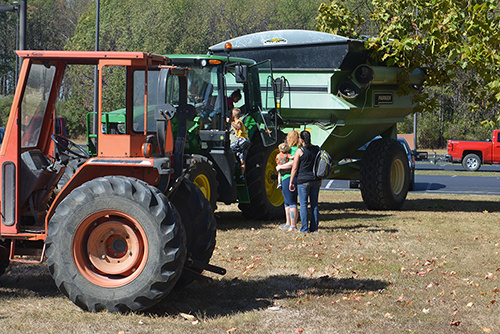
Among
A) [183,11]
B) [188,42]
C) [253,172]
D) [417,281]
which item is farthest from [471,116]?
[417,281]

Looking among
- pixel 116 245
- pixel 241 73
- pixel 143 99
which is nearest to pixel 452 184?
pixel 241 73

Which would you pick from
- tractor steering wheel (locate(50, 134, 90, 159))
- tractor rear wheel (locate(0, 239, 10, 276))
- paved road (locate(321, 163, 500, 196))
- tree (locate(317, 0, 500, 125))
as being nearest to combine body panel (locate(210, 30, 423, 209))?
tree (locate(317, 0, 500, 125))

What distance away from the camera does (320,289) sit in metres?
7.79

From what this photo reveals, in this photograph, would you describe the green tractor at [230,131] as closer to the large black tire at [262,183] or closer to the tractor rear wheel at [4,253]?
the large black tire at [262,183]

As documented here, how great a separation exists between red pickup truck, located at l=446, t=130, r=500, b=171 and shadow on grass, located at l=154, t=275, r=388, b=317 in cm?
2701

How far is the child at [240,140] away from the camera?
12.5 meters

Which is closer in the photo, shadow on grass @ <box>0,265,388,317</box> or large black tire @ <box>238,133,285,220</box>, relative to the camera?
shadow on grass @ <box>0,265,388,317</box>

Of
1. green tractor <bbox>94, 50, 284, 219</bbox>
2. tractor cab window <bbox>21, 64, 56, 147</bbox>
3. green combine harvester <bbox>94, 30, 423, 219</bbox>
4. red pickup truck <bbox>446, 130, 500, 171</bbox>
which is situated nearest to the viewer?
tractor cab window <bbox>21, 64, 56, 147</bbox>

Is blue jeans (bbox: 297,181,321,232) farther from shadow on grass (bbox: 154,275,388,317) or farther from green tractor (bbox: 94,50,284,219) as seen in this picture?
shadow on grass (bbox: 154,275,388,317)

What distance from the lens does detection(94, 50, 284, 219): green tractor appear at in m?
12.1

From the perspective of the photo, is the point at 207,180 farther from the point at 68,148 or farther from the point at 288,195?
the point at 68,148

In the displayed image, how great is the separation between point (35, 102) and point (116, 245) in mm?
1783

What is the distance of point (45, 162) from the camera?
7312mm

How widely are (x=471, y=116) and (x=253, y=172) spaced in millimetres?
39720
